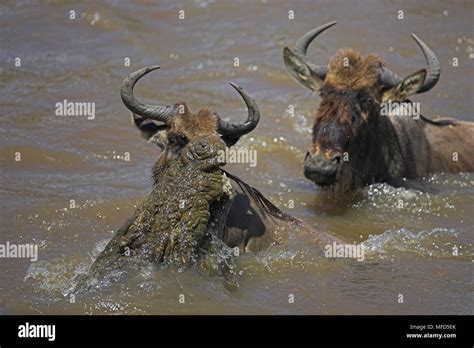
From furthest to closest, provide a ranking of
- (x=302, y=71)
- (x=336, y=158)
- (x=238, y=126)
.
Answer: (x=302, y=71) → (x=336, y=158) → (x=238, y=126)

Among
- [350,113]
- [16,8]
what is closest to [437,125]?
[350,113]

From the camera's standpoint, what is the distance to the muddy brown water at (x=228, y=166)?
8.75 meters

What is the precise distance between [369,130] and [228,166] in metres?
1.83

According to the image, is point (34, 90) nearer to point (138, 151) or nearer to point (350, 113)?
point (138, 151)

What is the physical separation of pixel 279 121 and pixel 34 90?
356 cm

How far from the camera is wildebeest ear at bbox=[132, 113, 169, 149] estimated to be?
8945 mm

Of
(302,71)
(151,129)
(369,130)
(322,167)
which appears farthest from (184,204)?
(302,71)

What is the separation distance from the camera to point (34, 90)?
15.3 metres

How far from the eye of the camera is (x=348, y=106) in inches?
464

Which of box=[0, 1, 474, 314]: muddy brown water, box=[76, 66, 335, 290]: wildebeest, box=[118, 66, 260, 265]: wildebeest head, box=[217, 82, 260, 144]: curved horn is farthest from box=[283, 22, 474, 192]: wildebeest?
box=[118, 66, 260, 265]: wildebeest head

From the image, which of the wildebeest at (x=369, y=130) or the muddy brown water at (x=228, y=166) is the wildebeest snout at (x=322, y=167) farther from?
the muddy brown water at (x=228, y=166)

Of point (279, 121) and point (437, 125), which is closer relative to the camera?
point (437, 125)

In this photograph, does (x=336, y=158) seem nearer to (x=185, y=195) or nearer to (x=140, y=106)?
(x=140, y=106)

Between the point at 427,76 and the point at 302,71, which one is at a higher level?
the point at 302,71
